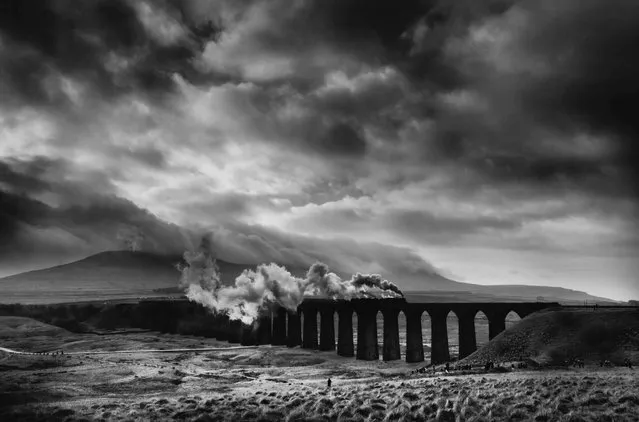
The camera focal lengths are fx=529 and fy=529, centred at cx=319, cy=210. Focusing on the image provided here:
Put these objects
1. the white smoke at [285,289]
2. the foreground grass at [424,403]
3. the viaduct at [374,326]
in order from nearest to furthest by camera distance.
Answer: the foreground grass at [424,403] → the viaduct at [374,326] → the white smoke at [285,289]

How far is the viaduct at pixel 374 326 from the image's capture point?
72000mm

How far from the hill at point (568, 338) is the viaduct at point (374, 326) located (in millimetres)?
10497

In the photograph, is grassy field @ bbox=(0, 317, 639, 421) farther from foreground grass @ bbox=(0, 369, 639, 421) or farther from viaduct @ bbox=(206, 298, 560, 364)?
viaduct @ bbox=(206, 298, 560, 364)

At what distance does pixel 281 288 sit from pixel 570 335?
6348cm

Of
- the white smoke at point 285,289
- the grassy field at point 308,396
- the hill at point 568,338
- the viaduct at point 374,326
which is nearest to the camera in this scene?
the grassy field at point 308,396

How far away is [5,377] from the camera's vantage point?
2188 inches

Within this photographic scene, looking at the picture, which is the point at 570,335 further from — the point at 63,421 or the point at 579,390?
the point at 63,421

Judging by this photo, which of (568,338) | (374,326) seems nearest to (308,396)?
(568,338)

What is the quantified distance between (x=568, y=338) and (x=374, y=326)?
34.5 meters

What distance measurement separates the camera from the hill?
49669 millimetres

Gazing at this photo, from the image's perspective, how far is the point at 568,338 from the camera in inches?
2121

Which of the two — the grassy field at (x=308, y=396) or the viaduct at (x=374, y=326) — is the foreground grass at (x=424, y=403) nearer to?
the grassy field at (x=308, y=396)

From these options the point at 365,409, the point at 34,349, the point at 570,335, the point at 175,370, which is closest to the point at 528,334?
the point at 570,335

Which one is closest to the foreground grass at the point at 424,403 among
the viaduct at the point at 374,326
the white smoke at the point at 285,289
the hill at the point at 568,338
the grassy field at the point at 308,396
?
the grassy field at the point at 308,396
